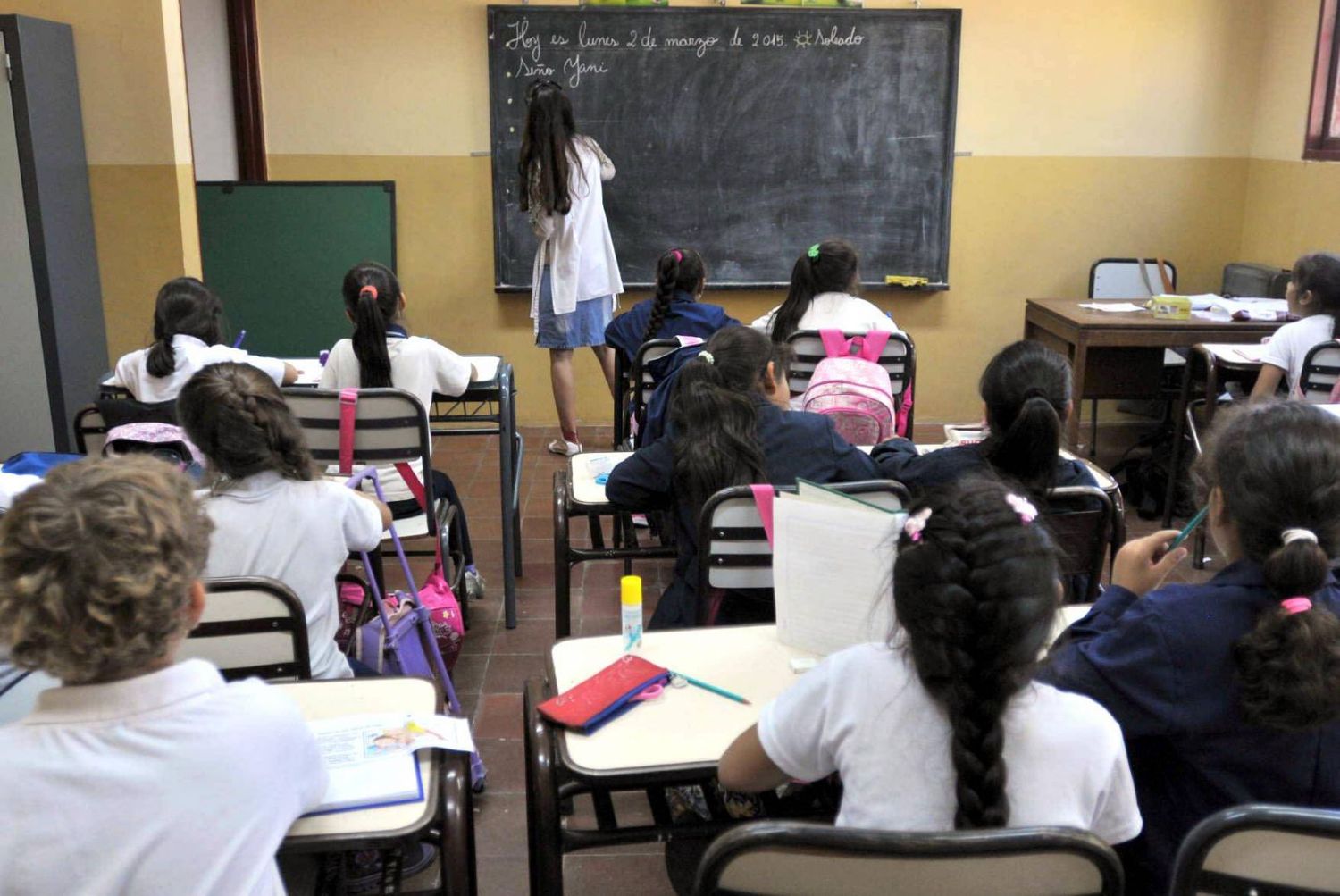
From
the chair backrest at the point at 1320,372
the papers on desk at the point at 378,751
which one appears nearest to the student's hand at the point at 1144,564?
the papers on desk at the point at 378,751

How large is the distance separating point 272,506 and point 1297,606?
1.64 metres

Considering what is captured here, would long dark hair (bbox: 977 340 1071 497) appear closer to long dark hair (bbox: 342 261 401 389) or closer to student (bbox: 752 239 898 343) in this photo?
student (bbox: 752 239 898 343)

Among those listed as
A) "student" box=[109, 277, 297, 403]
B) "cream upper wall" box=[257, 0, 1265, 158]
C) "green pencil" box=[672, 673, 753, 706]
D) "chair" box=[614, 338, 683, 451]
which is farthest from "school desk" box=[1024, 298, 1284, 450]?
"green pencil" box=[672, 673, 753, 706]

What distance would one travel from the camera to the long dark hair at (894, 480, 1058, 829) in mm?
1168

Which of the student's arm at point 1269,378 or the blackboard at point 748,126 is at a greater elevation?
the blackboard at point 748,126

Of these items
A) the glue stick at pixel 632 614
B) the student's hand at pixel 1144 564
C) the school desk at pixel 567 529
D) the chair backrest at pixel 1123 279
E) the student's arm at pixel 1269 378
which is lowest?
the school desk at pixel 567 529

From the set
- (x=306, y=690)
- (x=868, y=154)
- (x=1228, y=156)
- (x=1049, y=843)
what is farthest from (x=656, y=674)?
(x=1228, y=156)

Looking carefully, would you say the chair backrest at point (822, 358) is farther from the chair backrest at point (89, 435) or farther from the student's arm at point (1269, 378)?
the chair backrest at point (89, 435)

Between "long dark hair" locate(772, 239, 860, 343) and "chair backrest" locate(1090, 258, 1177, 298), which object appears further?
"chair backrest" locate(1090, 258, 1177, 298)

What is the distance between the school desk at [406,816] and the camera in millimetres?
1390

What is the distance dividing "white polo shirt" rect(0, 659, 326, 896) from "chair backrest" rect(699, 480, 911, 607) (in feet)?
3.61

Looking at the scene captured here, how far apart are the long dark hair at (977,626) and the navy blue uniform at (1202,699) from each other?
0.84 feet

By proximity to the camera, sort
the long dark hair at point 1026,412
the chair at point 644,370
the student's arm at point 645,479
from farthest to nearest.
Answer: the chair at point 644,370 < the student's arm at point 645,479 < the long dark hair at point 1026,412

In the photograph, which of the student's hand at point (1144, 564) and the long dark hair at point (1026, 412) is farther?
the long dark hair at point (1026, 412)
